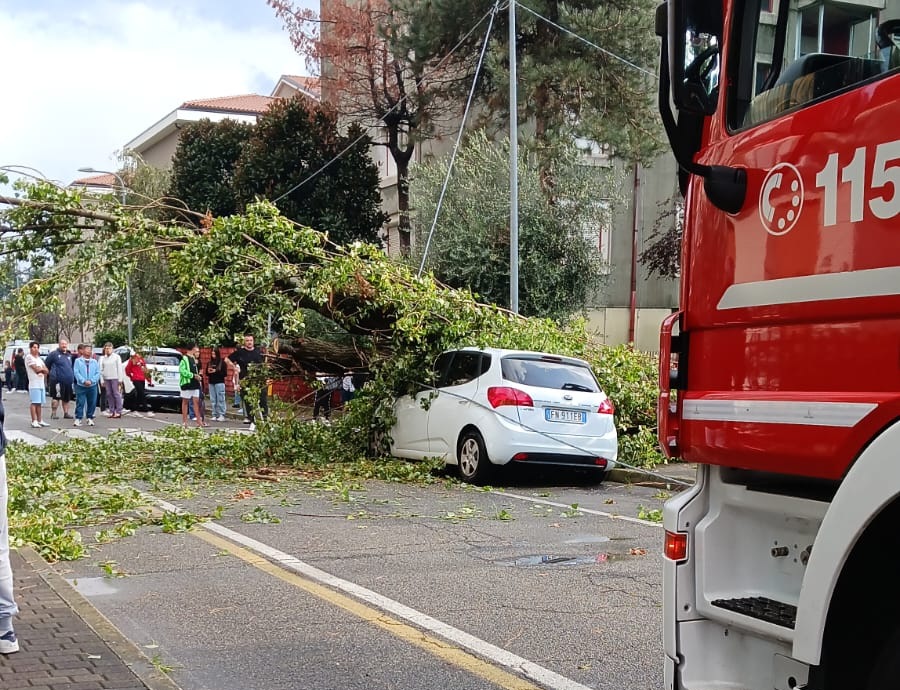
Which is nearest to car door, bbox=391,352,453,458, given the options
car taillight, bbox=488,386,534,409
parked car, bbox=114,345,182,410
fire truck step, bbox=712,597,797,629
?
car taillight, bbox=488,386,534,409

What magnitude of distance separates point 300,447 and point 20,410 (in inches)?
738

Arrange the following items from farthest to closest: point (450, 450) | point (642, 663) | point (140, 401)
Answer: point (140, 401) → point (450, 450) → point (642, 663)

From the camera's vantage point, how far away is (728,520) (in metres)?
3.26

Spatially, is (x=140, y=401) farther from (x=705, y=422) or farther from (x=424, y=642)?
(x=705, y=422)

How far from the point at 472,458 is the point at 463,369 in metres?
1.16

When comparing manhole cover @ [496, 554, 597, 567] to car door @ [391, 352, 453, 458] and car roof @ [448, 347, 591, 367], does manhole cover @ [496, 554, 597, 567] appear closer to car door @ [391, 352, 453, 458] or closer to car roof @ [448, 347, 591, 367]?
car roof @ [448, 347, 591, 367]

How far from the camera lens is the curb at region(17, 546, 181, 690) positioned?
183 inches

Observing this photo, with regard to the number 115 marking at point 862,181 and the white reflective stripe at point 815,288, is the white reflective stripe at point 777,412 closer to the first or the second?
the white reflective stripe at point 815,288

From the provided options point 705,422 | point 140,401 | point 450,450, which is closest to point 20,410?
point 140,401

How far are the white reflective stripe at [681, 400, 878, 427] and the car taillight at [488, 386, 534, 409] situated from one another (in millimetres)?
8918

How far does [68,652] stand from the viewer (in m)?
5.03

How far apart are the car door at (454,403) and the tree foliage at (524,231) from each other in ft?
35.8


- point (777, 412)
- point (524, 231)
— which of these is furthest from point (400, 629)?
point (524, 231)

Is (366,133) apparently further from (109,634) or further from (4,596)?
(4,596)
